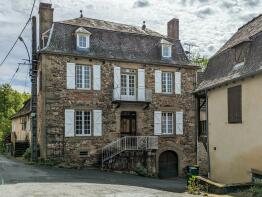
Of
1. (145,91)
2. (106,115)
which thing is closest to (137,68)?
(145,91)

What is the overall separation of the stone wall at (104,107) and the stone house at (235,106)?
6801 mm

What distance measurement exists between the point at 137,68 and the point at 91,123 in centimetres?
499

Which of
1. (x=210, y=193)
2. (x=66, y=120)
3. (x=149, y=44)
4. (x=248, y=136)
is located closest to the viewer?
(x=210, y=193)

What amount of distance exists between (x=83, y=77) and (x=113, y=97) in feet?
7.66

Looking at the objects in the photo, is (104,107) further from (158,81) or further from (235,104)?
(235,104)

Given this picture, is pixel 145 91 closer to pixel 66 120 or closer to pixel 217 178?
pixel 66 120

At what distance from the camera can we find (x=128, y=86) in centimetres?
2411

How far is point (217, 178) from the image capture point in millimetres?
16578

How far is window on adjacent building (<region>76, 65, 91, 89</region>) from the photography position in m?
22.6

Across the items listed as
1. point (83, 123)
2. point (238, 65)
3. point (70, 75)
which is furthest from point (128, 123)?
point (238, 65)

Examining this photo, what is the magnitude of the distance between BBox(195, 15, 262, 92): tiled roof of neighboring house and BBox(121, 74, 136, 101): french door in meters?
6.87

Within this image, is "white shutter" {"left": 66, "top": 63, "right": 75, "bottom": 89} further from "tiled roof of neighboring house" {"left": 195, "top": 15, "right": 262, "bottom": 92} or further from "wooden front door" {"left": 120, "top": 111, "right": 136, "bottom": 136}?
"tiled roof of neighboring house" {"left": 195, "top": 15, "right": 262, "bottom": 92}

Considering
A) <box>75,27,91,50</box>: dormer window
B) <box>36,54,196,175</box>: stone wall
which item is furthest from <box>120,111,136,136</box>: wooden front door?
<box>75,27,91,50</box>: dormer window

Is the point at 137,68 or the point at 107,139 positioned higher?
the point at 137,68
